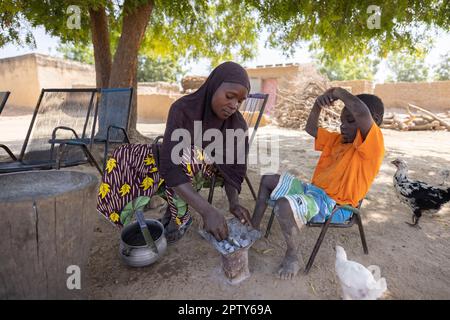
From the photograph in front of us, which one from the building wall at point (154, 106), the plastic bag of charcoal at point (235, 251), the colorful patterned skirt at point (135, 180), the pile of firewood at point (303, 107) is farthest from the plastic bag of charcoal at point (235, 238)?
the building wall at point (154, 106)

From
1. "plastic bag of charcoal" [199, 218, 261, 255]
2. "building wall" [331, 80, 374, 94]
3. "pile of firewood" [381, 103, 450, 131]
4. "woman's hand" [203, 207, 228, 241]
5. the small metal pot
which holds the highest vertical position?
"building wall" [331, 80, 374, 94]

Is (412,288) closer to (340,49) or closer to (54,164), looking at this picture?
(54,164)

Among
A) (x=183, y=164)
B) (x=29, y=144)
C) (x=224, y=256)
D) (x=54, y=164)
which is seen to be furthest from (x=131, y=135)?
(x=224, y=256)

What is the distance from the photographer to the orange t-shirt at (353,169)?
5.60ft

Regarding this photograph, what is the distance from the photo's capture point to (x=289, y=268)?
71.2 inches

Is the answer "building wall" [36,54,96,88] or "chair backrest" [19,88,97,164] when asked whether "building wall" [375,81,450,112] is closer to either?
"chair backrest" [19,88,97,164]

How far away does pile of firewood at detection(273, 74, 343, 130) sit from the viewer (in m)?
10.8

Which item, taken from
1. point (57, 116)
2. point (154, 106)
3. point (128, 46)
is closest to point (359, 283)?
point (57, 116)

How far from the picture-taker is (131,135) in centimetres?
509

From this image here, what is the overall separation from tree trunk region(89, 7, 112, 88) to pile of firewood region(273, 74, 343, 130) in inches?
305

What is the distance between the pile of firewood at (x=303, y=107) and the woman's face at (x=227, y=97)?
9455 mm

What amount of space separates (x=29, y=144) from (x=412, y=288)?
13.9 feet

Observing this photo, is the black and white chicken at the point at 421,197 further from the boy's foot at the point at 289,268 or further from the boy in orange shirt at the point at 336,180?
the boy's foot at the point at 289,268

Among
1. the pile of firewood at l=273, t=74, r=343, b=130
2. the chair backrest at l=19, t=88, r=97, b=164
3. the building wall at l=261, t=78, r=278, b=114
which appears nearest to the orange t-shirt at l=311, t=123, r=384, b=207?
the chair backrest at l=19, t=88, r=97, b=164
